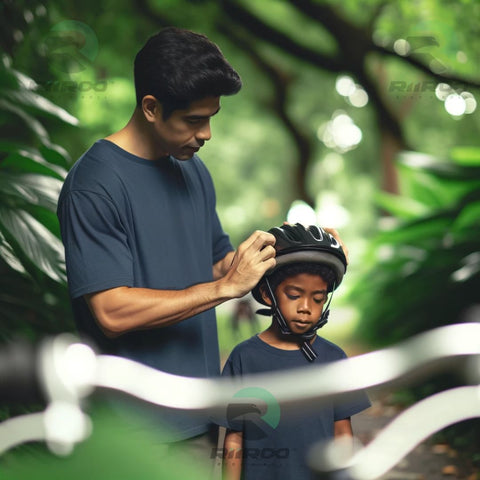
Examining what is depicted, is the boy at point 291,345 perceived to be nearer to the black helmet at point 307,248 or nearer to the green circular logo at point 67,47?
the black helmet at point 307,248

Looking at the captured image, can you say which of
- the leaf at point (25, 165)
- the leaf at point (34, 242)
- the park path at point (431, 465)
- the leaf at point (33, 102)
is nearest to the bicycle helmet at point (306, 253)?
the leaf at point (34, 242)

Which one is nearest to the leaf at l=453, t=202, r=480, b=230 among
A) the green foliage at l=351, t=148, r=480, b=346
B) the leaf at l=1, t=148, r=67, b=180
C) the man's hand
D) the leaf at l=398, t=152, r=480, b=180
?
the green foliage at l=351, t=148, r=480, b=346

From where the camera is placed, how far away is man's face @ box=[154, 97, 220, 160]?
191 cm

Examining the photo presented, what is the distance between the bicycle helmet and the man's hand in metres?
0.09

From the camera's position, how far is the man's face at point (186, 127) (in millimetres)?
1911

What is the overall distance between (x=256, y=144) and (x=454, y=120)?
798 centimetres

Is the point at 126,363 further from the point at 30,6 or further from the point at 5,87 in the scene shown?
the point at 30,6

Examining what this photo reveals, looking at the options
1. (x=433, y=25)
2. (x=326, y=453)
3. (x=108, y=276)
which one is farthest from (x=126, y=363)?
(x=433, y=25)

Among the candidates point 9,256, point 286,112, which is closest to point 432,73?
point 286,112

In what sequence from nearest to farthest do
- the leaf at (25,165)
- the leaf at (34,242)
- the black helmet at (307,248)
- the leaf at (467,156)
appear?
the black helmet at (307,248)
the leaf at (34,242)
the leaf at (25,165)
the leaf at (467,156)

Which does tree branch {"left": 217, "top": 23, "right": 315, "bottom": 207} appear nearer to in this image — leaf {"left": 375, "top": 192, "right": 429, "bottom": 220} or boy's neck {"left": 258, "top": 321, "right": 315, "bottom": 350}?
leaf {"left": 375, "top": 192, "right": 429, "bottom": 220}

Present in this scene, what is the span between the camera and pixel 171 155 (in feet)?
6.64

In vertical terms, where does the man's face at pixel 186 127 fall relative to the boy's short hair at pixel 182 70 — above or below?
below

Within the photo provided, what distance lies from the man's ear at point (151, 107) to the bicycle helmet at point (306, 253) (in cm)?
46
